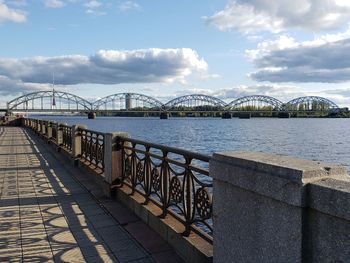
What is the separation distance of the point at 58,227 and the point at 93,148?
5.32 metres

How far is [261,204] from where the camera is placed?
9.62ft

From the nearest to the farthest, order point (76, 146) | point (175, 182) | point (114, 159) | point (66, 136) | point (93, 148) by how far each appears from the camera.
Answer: point (175, 182)
point (114, 159)
point (93, 148)
point (76, 146)
point (66, 136)

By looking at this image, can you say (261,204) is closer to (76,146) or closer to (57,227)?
(57,227)

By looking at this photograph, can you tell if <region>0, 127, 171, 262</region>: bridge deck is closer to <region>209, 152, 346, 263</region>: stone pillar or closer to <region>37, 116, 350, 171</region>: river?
<region>209, 152, 346, 263</region>: stone pillar

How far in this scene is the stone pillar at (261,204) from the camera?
2.55m

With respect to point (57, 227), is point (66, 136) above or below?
above

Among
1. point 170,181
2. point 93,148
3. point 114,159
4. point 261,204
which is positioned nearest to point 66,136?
point 93,148

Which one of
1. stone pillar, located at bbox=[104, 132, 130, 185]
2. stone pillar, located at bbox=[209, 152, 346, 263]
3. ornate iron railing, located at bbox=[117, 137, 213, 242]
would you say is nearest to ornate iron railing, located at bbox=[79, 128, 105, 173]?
stone pillar, located at bbox=[104, 132, 130, 185]

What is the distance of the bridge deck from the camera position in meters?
5.06

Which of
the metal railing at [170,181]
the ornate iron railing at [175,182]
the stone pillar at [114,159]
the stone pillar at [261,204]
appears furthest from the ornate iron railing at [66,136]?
the stone pillar at [261,204]

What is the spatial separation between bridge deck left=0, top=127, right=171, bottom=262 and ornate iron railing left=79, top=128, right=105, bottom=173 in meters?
0.84

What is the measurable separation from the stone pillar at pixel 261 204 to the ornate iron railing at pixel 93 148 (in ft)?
21.0

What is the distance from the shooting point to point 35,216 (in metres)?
6.89

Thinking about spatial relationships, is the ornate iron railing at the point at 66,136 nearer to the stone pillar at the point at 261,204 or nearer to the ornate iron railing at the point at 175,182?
the ornate iron railing at the point at 175,182
